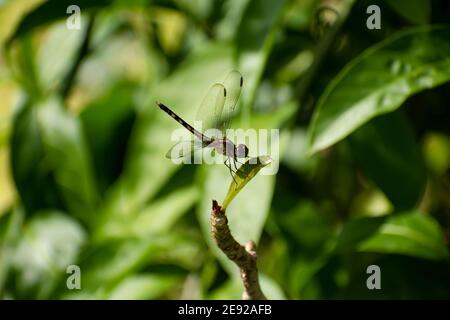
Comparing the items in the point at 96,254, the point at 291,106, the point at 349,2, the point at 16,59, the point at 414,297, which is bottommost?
the point at 414,297

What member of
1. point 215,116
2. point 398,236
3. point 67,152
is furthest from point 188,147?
point 67,152

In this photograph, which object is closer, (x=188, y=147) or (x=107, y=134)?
(x=188, y=147)

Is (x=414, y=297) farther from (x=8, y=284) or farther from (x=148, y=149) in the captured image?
(x=8, y=284)

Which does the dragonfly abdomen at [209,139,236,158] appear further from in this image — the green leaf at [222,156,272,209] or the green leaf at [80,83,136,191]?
the green leaf at [80,83,136,191]

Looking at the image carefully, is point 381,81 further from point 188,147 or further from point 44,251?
point 44,251

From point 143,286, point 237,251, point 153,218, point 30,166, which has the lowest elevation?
point 237,251

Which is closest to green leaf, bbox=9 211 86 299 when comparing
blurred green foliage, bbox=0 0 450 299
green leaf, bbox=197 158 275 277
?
blurred green foliage, bbox=0 0 450 299

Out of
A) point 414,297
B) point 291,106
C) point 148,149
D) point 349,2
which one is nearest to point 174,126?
point 148,149
